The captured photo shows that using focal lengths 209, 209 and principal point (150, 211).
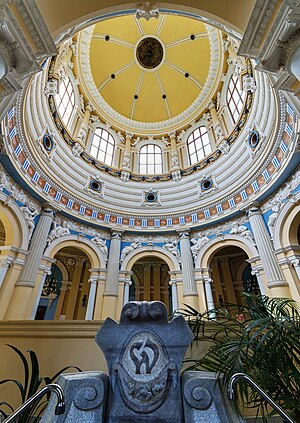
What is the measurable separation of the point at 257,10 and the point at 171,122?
1209 centimetres

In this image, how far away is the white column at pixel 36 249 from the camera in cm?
691

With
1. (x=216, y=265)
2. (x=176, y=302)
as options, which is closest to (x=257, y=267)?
(x=176, y=302)

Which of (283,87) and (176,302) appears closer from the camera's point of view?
(283,87)

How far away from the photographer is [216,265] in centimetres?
1188

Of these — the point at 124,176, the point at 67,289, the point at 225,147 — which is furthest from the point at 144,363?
the point at 124,176

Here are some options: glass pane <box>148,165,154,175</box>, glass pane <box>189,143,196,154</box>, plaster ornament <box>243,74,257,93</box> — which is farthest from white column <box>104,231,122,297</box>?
plaster ornament <box>243,74,257,93</box>

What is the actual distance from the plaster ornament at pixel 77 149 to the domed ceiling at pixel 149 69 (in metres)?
4.00

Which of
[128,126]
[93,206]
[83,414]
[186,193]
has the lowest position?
[83,414]

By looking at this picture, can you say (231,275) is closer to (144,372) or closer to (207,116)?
(207,116)

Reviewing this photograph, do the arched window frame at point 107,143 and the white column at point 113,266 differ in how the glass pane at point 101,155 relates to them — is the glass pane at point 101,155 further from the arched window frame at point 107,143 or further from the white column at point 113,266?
the white column at point 113,266

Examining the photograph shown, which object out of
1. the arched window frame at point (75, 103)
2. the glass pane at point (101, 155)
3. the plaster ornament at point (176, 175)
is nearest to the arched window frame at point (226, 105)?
the plaster ornament at point (176, 175)

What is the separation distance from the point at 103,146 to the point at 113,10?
30.8 ft

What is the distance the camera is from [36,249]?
7496mm

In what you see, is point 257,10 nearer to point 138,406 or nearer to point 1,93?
point 1,93
